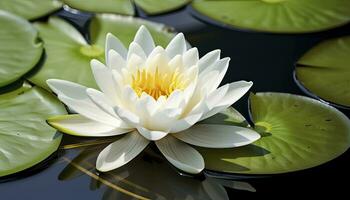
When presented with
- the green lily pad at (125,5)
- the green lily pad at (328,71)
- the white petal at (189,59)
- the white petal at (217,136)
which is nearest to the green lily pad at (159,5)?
the green lily pad at (125,5)

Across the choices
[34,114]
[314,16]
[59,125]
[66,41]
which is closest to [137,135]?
[59,125]

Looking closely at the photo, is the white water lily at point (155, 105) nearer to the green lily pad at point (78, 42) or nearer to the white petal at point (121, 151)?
the white petal at point (121, 151)

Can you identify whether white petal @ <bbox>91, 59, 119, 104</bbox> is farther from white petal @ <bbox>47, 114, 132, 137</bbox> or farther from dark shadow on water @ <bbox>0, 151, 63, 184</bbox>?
dark shadow on water @ <bbox>0, 151, 63, 184</bbox>

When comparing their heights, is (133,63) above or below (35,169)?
above

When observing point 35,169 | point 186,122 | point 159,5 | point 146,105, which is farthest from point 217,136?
point 159,5

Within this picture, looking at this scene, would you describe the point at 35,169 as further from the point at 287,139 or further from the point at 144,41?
the point at 287,139

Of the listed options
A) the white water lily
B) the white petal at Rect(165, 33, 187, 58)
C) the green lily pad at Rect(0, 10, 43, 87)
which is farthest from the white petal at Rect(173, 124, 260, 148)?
the green lily pad at Rect(0, 10, 43, 87)
